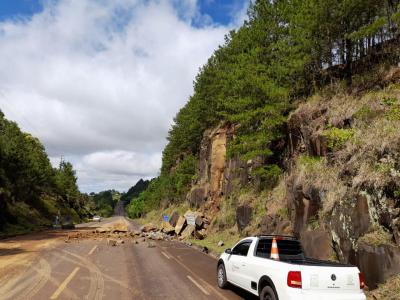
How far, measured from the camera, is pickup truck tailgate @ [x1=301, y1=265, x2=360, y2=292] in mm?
7383

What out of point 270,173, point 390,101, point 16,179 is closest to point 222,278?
point 390,101

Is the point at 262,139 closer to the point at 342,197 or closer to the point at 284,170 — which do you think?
the point at 284,170

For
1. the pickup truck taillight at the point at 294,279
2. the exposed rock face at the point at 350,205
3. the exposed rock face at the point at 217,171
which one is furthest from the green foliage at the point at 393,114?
the exposed rock face at the point at 217,171

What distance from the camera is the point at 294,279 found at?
7.42 m

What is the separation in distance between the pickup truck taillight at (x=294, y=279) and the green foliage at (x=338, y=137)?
852 centimetres

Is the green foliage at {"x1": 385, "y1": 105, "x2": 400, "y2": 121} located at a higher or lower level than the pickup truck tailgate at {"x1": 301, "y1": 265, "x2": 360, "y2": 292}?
higher

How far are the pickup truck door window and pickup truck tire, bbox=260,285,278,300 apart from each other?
128cm

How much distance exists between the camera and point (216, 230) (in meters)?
29.9

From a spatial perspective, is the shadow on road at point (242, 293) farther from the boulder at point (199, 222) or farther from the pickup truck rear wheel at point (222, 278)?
the boulder at point (199, 222)

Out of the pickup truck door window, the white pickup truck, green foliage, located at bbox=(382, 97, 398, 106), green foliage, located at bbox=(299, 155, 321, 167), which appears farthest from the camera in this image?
green foliage, located at bbox=(299, 155, 321, 167)

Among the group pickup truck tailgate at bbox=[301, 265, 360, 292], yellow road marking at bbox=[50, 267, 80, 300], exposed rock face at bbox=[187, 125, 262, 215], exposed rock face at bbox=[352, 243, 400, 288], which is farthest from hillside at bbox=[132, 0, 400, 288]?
yellow road marking at bbox=[50, 267, 80, 300]

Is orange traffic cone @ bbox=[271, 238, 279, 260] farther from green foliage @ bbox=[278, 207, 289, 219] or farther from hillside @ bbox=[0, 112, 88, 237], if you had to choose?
hillside @ bbox=[0, 112, 88, 237]

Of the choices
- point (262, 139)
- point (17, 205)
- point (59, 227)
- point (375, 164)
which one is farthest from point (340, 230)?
point (17, 205)

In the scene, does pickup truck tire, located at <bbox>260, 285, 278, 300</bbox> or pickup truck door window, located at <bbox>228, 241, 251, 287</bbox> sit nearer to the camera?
pickup truck tire, located at <bbox>260, 285, 278, 300</bbox>
